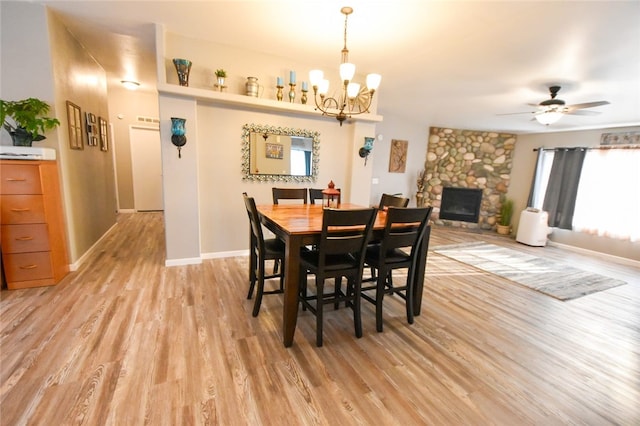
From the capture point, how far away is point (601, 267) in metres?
4.32

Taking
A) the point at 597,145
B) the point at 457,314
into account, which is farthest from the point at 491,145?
the point at 457,314

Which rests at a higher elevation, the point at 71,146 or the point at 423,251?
the point at 71,146

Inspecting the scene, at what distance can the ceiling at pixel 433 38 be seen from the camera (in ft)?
7.25

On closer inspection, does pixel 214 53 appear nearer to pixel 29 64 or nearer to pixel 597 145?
pixel 29 64

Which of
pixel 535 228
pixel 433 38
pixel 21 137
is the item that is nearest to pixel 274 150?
pixel 433 38

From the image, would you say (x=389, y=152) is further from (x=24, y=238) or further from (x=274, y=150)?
(x=24, y=238)

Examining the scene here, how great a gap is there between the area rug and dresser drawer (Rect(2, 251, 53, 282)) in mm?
5041

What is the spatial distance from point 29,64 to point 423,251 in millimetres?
4095

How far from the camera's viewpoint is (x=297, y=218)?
91.1 inches

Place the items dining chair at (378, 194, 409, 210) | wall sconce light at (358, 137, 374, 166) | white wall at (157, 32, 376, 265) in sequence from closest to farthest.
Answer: dining chair at (378, 194, 409, 210), white wall at (157, 32, 376, 265), wall sconce light at (358, 137, 374, 166)

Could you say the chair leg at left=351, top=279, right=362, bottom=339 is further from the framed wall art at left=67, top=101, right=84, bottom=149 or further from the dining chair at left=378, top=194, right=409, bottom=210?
the framed wall art at left=67, top=101, right=84, bottom=149

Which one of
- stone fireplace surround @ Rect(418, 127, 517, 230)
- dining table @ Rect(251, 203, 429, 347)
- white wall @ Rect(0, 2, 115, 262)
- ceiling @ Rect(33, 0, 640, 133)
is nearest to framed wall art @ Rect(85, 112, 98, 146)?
white wall @ Rect(0, 2, 115, 262)

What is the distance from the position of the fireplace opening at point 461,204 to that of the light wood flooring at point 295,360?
12.7 feet

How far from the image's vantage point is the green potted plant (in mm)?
2412
